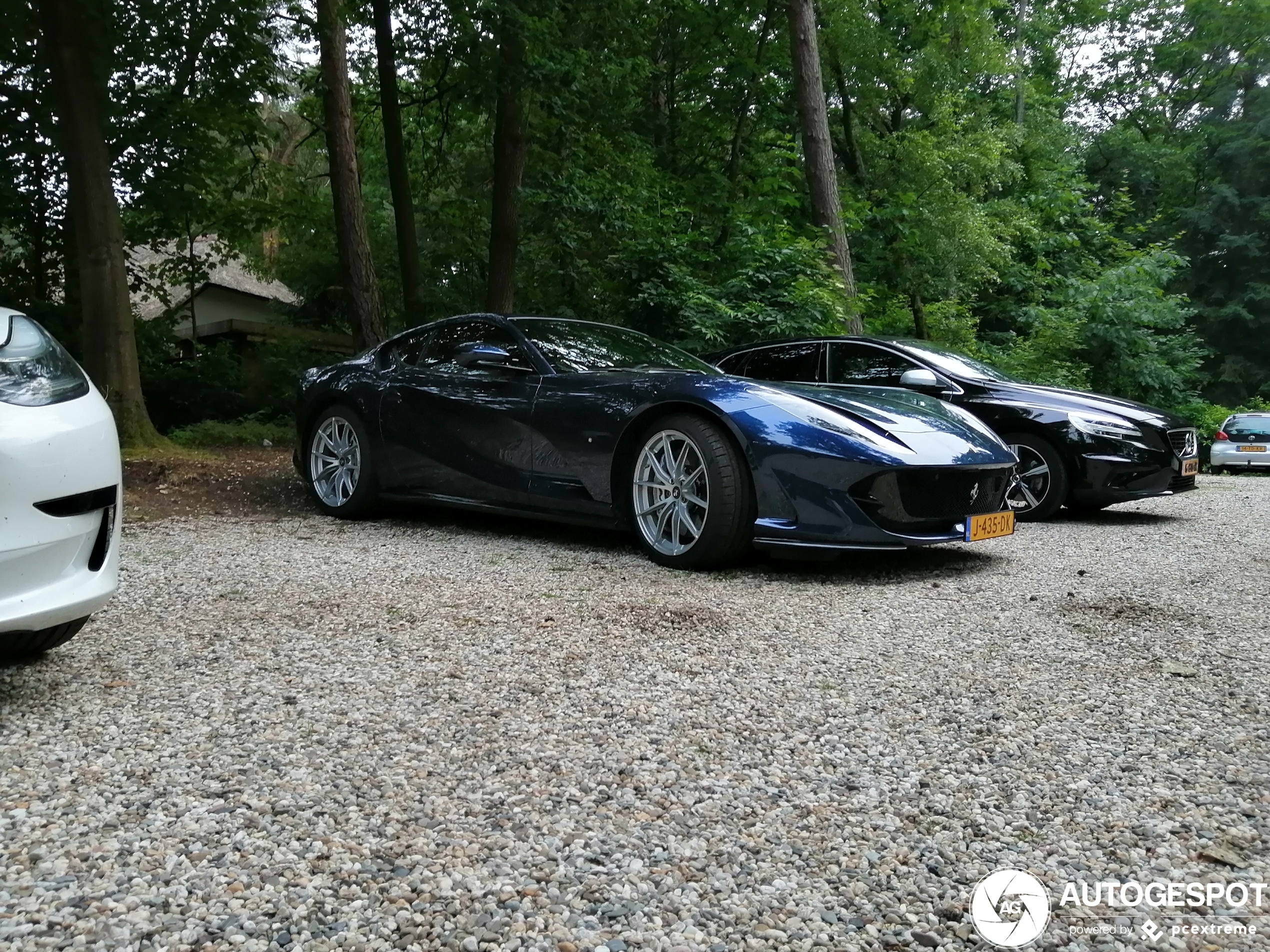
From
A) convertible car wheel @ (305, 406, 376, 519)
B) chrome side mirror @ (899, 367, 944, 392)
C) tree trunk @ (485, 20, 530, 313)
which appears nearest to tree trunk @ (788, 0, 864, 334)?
tree trunk @ (485, 20, 530, 313)

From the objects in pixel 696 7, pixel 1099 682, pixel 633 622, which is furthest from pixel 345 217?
pixel 1099 682

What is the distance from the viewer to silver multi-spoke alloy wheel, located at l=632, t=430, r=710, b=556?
→ 506 centimetres

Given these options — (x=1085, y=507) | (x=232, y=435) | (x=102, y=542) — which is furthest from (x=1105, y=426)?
(x=232, y=435)

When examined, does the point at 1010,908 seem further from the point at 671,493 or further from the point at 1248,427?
the point at 1248,427

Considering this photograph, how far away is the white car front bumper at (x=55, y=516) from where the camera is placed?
2.57 metres

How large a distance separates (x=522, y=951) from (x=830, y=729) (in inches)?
50.8

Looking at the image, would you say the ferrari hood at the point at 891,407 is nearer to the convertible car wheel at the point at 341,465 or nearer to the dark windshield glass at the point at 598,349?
the dark windshield glass at the point at 598,349

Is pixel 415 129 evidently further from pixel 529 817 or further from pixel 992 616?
pixel 529 817

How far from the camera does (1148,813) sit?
2.24 m

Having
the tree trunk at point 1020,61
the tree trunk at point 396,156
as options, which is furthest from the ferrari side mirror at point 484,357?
the tree trunk at point 1020,61

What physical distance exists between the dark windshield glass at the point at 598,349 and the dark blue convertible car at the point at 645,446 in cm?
1

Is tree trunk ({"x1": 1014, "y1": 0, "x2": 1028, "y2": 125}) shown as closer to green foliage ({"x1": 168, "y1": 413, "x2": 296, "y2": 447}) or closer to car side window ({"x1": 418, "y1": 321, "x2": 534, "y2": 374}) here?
green foliage ({"x1": 168, "y1": 413, "x2": 296, "y2": 447})

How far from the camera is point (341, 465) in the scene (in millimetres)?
6871

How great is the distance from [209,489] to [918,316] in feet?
45.0
